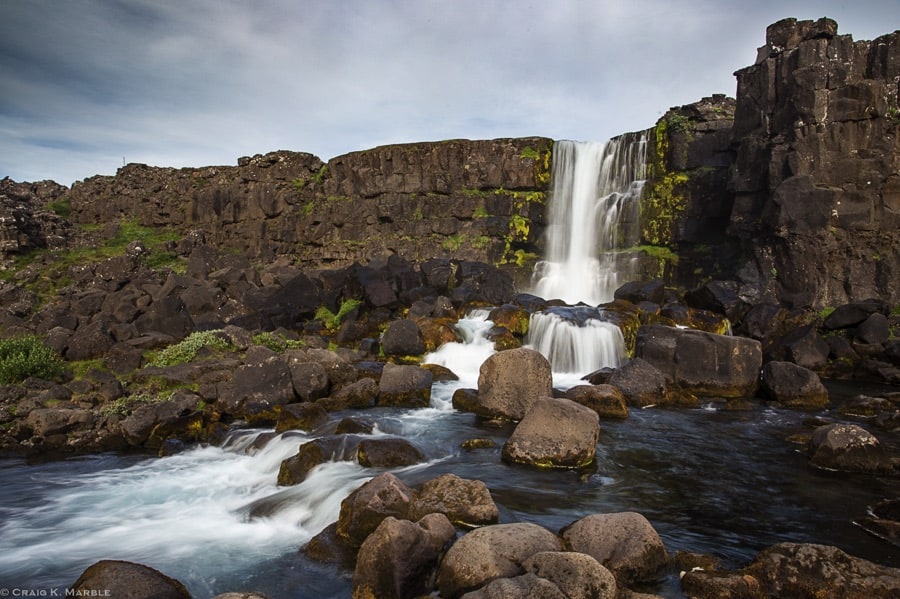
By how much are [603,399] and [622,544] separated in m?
7.68

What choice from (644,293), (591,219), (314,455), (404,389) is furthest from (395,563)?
(591,219)

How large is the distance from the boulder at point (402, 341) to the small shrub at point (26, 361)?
944 cm

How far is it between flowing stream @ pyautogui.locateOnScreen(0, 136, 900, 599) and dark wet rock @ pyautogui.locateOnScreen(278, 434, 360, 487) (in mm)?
204

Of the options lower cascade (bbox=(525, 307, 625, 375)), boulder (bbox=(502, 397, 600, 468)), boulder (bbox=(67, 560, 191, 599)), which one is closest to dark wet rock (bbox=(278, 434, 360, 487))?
boulder (bbox=(502, 397, 600, 468))

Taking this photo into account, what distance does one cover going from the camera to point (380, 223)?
126 ft

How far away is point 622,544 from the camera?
6660 millimetres

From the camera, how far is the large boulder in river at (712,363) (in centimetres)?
1648

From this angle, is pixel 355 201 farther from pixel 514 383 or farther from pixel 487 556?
pixel 487 556

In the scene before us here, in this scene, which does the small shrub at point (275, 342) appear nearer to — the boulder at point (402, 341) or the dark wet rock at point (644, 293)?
the boulder at point (402, 341)

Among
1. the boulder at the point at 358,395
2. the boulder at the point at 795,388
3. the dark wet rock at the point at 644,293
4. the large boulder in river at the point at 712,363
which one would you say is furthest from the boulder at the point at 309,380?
the dark wet rock at the point at 644,293

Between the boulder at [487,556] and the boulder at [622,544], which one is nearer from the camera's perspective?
the boulder at [487,556]

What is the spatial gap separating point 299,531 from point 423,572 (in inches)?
115

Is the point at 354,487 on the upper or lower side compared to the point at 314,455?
lower

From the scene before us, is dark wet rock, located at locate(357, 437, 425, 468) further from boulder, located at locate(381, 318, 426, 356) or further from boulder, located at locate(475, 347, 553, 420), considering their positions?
boulder, located at locate(381, 318, 426, 356)
